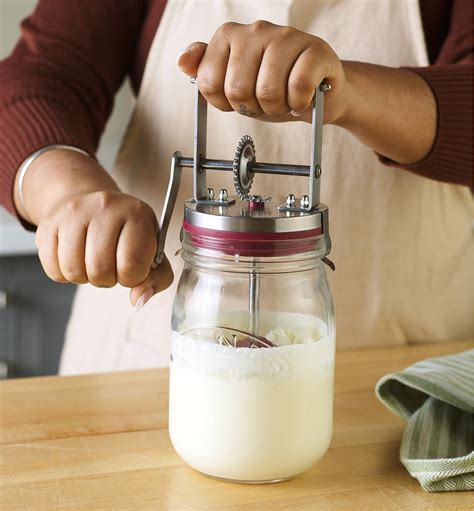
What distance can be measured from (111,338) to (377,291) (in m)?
0.31

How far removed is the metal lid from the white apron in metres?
0.30

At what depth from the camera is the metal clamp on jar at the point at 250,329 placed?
0.55 meters

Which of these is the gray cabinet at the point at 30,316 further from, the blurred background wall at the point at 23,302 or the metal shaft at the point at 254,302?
the metal shaft at the point at 254,302

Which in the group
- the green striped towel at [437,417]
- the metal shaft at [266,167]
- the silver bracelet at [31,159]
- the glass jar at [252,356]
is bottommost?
the green striped towel at [437,417]

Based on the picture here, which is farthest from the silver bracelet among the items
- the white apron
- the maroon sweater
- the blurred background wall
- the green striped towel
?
the blurred background wall

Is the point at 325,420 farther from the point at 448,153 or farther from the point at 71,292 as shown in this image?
the point at 71,292

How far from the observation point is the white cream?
0.56 m

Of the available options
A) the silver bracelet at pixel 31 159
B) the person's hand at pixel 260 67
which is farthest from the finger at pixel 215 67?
the silver bracelet at pixel 31 159

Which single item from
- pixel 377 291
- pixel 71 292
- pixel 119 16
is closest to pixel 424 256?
pixel 377 291

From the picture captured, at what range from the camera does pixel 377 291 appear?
3.09 ft

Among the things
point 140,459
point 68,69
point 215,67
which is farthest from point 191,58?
point 68,69

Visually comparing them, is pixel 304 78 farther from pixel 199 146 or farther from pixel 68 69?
pixel 68 69

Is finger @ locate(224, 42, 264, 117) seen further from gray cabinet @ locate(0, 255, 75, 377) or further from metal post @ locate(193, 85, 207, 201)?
Result: gray cabinet @ locate(0, 255, 75, 377)

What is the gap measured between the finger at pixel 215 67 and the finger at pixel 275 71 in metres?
0.02
